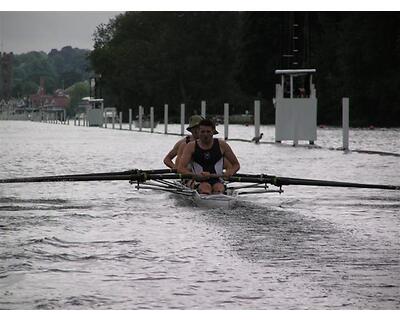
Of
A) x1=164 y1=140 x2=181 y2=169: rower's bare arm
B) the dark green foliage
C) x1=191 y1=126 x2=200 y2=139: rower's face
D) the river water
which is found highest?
the dark green foliage

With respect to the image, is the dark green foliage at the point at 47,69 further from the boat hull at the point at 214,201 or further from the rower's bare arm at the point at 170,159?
the boat hull at the point at 214,201

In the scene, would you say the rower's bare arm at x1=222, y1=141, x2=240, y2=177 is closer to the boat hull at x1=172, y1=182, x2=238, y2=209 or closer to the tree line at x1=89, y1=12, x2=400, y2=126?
the boat hull at x1=172, y1=182, x2=238, y2=209

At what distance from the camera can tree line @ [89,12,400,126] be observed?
95.5 feet

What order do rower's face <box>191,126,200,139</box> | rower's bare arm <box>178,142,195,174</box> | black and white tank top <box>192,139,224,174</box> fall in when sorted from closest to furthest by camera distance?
1. rower's bare arm <box>178,142,195,174</box>
2. black and white tank top <box>192,139,224,174</box>
3. rower's face <box>191,126,200,139</box>

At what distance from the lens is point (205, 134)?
53.0 ft

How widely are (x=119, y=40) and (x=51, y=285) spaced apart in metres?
29.7

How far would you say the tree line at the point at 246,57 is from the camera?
2912 centimetres

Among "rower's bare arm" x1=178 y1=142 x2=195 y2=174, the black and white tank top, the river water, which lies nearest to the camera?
the river water

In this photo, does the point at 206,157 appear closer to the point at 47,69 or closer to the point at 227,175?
the point at 227,175

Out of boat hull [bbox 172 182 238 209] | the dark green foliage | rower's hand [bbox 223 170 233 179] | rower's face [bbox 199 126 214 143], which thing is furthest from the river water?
the dark green foliage

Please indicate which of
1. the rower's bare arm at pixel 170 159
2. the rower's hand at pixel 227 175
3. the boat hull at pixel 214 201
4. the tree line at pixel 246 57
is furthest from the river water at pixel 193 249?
the tree line at pixel 246 57

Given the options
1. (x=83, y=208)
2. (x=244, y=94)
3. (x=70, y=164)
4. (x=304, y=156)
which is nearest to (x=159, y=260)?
(x=83, y=208)

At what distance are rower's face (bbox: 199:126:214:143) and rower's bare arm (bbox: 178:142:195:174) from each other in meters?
0.20
